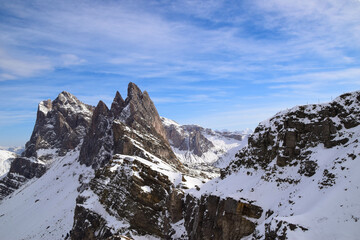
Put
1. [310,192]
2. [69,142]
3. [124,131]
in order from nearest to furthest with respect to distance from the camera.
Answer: [310,192] → [124,131] → [69,142]

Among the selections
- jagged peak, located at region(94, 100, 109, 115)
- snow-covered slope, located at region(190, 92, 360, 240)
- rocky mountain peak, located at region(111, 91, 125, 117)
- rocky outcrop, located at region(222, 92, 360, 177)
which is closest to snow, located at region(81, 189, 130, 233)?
snow-covered slope, located at region(190, 92, 360, 240)

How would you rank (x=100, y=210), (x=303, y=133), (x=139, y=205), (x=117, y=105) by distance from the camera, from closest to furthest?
(x=303, y=133) → (x=139, y=205) → (x=100, y=210) → (x=117, y=105)

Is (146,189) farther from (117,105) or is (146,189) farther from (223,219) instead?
(117,105)

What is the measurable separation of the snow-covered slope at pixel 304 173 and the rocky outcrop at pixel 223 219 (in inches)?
58.0

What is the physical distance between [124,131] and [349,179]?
3785 inches

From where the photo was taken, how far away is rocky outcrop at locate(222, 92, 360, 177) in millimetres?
43281

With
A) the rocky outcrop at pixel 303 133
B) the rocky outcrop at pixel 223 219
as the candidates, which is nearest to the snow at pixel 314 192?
the rocky outcrop at pixel 303 133

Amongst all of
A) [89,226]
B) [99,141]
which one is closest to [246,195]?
[89,226]

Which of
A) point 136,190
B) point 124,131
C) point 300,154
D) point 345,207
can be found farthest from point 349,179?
point 124,131

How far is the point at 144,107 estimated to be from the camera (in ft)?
506

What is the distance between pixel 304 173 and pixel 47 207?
102731 mm

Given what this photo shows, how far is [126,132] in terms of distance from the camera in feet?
387

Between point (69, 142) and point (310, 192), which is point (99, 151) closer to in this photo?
point (69, 142)

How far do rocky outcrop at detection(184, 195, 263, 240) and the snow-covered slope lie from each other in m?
1.47
